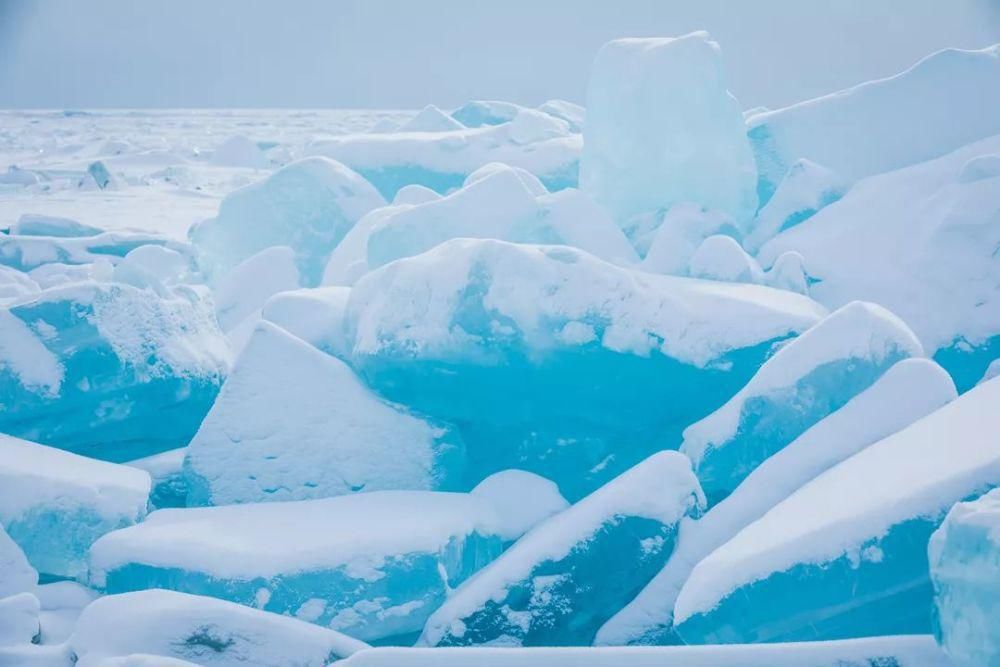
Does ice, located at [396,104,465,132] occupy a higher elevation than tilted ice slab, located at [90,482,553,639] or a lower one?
lower

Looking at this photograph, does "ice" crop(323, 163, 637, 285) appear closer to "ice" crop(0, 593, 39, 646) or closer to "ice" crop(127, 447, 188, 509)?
"ice" crop(127, 447, 188, 509)

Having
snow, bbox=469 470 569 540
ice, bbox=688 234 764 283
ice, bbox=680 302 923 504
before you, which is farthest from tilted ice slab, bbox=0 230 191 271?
ice, bbox=680 302 923 504

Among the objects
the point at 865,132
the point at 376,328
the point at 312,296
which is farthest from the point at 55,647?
the point at 865,132

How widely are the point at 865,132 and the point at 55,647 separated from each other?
3632 millimetres

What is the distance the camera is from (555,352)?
213cm

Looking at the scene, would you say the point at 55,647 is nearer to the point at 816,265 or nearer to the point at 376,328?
the point at 376,328

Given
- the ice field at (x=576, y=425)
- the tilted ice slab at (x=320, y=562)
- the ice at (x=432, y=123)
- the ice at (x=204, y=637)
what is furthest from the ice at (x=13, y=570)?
the ice at (x=432, y=123)

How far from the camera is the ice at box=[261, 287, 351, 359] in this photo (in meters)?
2.62

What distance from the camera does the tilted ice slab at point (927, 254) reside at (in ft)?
8.44

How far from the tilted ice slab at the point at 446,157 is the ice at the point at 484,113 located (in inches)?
86.7

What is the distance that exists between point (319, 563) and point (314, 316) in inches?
45.3

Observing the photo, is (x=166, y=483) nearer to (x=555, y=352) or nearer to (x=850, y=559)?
(x=555, y=352)

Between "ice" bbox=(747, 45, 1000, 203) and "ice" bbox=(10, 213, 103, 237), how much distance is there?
372 centimetres

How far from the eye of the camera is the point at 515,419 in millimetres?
2252
